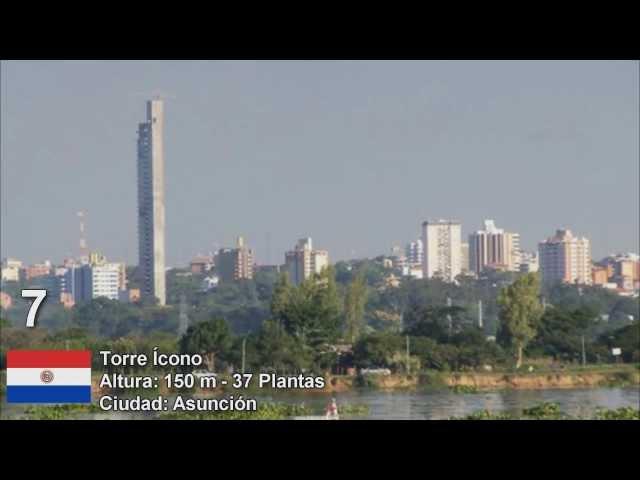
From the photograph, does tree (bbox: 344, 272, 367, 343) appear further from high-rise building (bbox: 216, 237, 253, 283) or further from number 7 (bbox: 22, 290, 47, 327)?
number 7 (bbox: 22, 290, 47, 327)

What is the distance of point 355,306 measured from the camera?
423 inches

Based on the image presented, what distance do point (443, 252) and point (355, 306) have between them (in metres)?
4.59

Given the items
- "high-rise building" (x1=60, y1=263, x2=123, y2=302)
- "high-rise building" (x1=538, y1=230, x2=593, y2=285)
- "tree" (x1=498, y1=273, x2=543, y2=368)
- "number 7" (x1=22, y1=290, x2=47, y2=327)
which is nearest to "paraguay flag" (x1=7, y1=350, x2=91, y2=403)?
"number 7" (x1=22, y1=290, x2=47, y2=327)

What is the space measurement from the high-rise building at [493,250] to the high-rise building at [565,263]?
501 millimetres

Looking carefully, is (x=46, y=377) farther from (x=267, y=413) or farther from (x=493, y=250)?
(x=493, y=250)

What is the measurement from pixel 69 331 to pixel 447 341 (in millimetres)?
3801

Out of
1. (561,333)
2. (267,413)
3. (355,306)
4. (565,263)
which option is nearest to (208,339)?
(267,413)

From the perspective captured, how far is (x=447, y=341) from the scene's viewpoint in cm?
1020

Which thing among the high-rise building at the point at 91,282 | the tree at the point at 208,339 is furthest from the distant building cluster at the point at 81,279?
the tree at the point at 208,339

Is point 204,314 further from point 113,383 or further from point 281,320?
point 113,383

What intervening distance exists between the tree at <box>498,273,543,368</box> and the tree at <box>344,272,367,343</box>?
3.49 feet

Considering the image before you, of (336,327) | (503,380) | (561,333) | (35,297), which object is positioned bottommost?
(503,380)

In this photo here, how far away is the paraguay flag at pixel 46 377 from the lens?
306 centimetres
